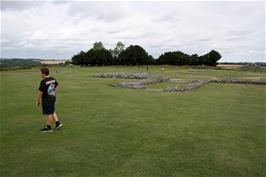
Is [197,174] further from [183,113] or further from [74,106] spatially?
[74,106]

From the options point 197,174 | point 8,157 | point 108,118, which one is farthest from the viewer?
point 108,118

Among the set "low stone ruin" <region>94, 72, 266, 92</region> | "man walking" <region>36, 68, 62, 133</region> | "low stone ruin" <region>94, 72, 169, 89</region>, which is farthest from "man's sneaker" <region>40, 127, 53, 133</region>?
"low stone ruin" <region>94, 72, 169, 89</region>

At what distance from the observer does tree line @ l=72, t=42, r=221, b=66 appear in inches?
3187

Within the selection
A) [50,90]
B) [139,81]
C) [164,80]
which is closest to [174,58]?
[164,80]

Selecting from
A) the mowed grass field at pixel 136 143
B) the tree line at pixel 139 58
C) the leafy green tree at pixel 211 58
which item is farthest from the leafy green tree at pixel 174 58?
the mowed grass field at pixel 136 143

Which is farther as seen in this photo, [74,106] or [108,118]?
[74,106]

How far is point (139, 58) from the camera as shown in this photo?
8456 cm

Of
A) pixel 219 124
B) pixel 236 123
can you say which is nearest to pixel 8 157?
pixel 219 124

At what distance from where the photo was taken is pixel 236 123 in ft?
32.7

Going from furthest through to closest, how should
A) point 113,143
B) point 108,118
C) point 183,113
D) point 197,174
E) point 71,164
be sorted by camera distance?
point 183,113 → point 108,118 → point 113,143 → point 71,164 → point 197,174

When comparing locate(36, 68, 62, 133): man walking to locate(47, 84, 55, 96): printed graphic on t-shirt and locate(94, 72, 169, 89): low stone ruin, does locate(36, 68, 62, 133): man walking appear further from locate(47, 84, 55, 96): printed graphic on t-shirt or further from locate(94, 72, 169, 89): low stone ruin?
locate(94, 72, 169, 89): low stone ruin

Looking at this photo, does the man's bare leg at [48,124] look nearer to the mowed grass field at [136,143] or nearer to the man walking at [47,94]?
the man walking at [47,94]

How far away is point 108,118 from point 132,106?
2.96 meters

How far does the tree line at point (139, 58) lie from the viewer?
80.9 m
